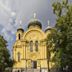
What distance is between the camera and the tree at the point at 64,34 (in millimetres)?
42334

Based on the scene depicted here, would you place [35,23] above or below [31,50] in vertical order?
above

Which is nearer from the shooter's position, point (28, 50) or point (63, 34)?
point (63, 34)

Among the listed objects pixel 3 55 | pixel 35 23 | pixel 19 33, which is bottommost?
pixel 3 55

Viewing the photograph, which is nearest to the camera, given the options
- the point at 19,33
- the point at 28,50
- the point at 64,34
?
the point at 64,34

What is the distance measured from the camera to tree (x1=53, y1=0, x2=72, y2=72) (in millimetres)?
42334

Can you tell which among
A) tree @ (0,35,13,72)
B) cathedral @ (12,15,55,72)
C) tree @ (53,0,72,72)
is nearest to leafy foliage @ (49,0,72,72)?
tree @ (53,0,72,72)

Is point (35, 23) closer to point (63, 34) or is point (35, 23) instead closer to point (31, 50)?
point (31, 50)

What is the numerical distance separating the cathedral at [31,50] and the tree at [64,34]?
21.9 m

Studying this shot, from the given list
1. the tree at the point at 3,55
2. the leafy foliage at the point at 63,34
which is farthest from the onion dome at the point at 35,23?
the leafy foliage at the point at 63,34

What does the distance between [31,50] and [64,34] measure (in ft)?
85.2

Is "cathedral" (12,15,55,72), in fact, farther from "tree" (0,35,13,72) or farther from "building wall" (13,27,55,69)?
"tree" (0,35,13,72)

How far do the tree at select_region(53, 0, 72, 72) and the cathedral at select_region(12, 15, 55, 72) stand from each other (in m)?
21.9

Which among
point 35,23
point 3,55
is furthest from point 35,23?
point 3,55

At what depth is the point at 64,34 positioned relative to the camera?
42.5 metres
